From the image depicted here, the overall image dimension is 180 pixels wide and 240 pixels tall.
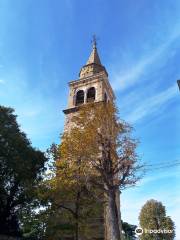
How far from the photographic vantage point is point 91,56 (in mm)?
38156

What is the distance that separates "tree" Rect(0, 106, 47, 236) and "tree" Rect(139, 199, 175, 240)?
25.7m

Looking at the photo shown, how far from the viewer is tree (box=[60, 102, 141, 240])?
1341 cm

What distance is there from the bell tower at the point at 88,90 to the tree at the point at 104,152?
1084cm

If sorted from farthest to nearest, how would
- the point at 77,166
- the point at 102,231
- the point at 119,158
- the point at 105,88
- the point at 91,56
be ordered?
the point at 91,56 < the point at 105,88 < the point at 102,231 < the point at 77,166 < the point at 119,158

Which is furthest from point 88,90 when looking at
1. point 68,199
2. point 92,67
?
point 68,199

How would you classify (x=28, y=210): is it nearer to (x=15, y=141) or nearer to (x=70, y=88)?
(x=15, y=141)

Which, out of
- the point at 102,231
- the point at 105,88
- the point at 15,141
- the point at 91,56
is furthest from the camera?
the point at 91,56

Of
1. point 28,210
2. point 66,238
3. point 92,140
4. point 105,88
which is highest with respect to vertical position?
point 105,88

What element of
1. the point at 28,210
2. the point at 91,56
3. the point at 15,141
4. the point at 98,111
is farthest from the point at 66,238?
the point at 91,56

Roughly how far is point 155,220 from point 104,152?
106 feet

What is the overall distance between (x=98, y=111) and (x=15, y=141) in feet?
29.9

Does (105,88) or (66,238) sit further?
(105,88)

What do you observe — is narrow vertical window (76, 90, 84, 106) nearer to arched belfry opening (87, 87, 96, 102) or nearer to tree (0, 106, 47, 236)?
arched belfry opening (87, 87, 96, 102)

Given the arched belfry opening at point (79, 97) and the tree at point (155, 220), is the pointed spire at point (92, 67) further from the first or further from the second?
the tree at point (155, 220)
